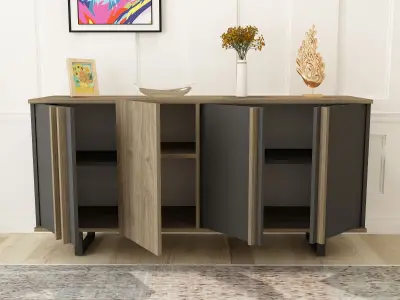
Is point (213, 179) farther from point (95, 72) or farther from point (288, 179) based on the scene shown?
point (95, 72)

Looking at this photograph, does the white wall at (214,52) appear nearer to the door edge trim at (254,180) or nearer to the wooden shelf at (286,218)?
the wooden shelf at (286,218)

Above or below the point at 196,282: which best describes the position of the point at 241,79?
above

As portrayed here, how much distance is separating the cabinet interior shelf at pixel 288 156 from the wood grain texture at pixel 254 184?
13.4 inches

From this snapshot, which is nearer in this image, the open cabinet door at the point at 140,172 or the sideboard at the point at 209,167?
the open cabinet door at the point at 140,172

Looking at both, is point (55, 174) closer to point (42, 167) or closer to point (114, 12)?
point (42, 167)

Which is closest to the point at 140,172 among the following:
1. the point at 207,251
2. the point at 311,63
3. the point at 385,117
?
the point at 207,251

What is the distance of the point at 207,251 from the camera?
9.59 feet

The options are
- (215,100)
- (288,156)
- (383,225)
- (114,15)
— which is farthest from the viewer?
(383,225)

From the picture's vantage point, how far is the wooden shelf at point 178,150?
107 inches

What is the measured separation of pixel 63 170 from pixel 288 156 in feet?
4.10

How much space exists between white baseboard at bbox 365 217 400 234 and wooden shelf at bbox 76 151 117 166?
1.70 meters

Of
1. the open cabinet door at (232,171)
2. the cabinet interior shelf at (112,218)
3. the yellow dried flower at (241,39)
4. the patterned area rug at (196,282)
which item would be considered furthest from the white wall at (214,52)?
the patterned area rug at (196,282)

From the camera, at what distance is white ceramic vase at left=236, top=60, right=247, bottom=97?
2865mm

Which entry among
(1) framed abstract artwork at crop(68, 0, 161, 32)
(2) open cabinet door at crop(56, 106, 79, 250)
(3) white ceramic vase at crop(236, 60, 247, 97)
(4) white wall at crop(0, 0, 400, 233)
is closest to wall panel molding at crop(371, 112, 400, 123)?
(4) white wall at crop(0, 0, 400, 233)
